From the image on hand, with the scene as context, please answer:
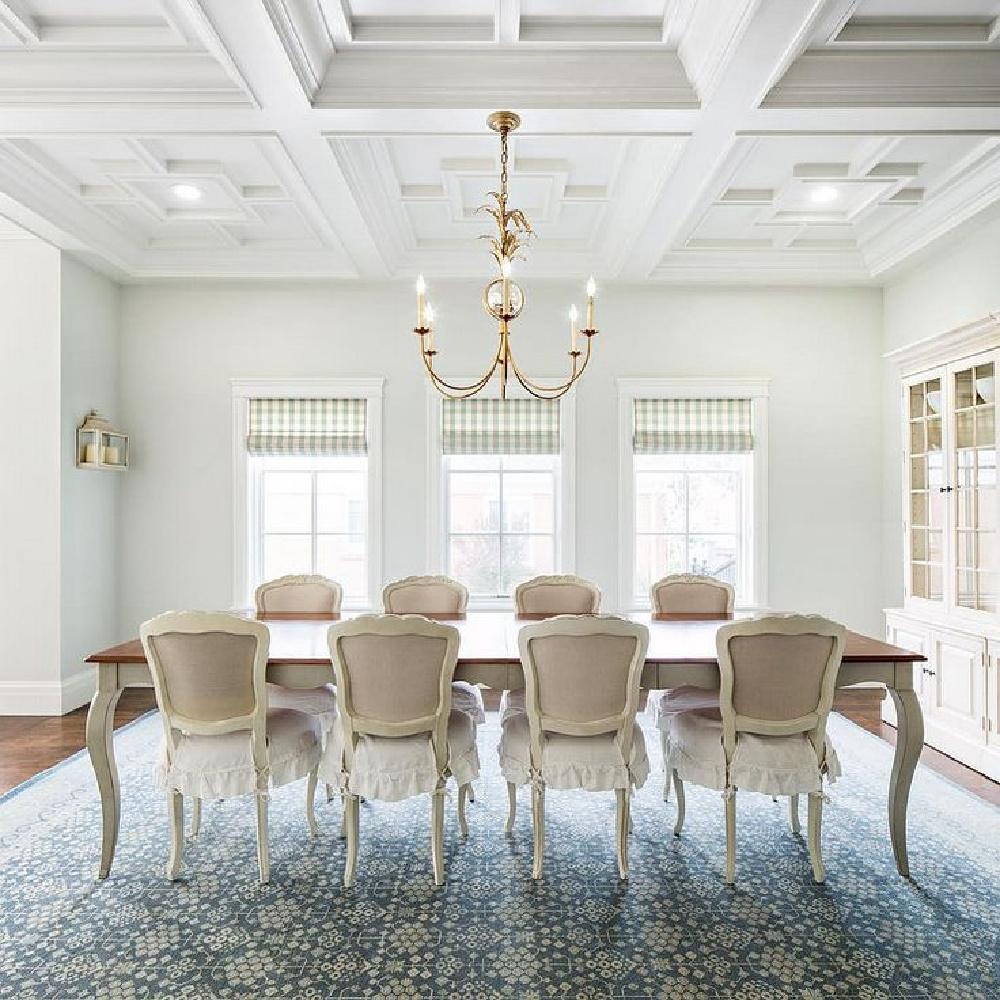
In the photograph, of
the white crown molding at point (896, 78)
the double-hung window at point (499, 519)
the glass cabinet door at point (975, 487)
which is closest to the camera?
the white crown molding at point (896, 78)

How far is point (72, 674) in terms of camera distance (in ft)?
16.0

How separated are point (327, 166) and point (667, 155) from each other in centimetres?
159

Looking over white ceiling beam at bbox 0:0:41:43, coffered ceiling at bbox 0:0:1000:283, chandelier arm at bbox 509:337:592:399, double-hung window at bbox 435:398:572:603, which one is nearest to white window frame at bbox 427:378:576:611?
double-hung window at bbox 435:398:572:603

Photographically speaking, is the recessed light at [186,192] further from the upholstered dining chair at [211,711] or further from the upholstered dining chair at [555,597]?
the upholstered dining chair at [555,597]

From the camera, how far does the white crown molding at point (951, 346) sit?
365 cm

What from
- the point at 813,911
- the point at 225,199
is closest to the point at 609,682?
the point at 813,911

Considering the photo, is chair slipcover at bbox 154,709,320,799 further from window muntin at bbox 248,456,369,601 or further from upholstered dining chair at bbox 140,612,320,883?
window muntin at bbox 248,456,369,601

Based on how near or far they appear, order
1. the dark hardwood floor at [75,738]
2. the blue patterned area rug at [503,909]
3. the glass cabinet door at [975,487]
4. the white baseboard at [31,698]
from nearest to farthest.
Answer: the blue patterned area rug at [503,909], the dark hardwood floor at [75,738], the glass cabinet door at [975,487], the white baseboard at [31,698]

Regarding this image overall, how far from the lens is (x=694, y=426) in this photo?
5.34 m

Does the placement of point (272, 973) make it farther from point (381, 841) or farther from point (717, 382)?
point (717, 382)

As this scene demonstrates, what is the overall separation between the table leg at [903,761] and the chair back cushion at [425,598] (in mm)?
1947

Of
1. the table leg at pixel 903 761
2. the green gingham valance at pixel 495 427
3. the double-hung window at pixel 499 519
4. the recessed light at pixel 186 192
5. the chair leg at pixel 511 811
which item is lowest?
the chair leg at pixel 511 811

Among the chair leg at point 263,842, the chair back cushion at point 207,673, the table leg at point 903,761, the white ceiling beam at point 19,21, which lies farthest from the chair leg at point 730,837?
the white ceiling beam at point 19,21

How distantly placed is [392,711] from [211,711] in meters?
0.63
